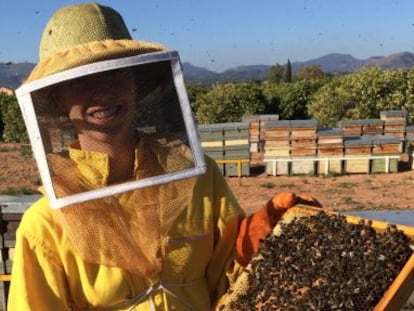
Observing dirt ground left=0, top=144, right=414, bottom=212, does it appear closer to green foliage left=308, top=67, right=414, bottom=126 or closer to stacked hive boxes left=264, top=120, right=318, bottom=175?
stacked hive boxes left=264, top=120, right=318, bottom=175

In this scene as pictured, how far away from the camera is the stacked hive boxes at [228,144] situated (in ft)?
42.2

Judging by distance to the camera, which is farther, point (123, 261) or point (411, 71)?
point (411, 71)

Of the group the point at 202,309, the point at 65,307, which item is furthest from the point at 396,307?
the point at 65,307

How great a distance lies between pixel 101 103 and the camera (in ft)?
5.28

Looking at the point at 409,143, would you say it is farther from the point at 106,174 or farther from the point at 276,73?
the point at 276,73

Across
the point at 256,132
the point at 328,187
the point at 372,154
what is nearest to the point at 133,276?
the point at 328,187

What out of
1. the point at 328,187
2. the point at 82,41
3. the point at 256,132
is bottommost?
the point at 328,187

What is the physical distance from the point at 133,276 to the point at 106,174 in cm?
37

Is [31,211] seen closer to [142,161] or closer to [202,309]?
[142,161]

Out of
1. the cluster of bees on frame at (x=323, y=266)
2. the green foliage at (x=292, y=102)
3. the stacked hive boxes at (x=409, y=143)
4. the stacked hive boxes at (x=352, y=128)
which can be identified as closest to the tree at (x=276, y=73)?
the green foliage at (x=292, y=102)

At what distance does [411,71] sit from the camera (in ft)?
60.1

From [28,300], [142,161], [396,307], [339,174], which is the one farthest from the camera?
[339,174]

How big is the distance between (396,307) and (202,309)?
70 cm

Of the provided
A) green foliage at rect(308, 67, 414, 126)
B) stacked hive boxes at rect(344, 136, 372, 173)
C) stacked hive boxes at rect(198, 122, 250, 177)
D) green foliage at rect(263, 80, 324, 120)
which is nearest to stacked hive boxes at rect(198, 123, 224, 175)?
stacked hive boxes at rect(198, 122, 250, 177)
